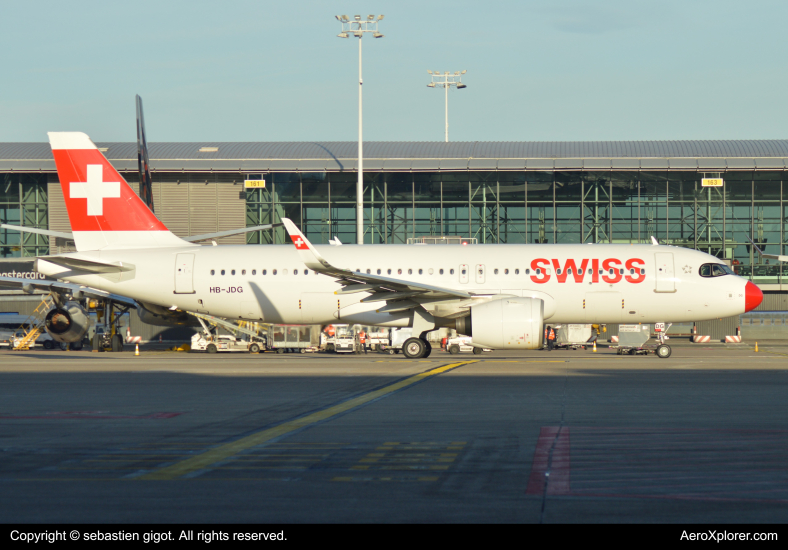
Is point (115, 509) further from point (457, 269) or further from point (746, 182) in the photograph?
point (746, 182)

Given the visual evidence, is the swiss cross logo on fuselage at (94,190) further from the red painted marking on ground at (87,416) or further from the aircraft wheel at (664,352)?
the aircraft wheel at (664,352)

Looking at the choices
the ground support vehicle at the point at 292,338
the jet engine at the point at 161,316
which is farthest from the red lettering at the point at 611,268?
the jet engine at the point at 161,316

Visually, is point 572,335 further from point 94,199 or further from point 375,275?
point 94,199

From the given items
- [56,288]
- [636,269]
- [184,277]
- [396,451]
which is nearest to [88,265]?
[184,277]

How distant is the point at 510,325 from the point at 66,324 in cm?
2292

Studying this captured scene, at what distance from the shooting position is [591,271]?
88.9ft

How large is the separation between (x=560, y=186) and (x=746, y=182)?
13424mm

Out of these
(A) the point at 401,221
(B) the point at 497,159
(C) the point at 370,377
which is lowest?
(C) the point at 370,377

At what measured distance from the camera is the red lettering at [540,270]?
1071 inches

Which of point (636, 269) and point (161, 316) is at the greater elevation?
point (636, 269)

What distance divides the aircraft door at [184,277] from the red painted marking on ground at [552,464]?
2056 cm

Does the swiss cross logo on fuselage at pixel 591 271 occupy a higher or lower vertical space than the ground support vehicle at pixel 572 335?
higher
